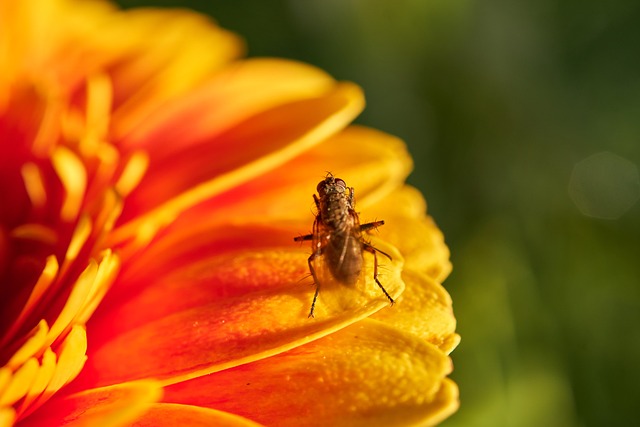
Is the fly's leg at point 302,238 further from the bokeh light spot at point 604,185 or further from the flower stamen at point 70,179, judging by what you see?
the bokeh light spot at point 604,185

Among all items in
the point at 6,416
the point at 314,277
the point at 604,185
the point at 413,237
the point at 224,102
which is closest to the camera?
the point at 6,416

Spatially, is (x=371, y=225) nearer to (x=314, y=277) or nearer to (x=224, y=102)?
(x=314, y=277)

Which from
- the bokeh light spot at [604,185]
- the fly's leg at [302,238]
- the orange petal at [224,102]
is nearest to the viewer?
the fly's leg at [302,238]

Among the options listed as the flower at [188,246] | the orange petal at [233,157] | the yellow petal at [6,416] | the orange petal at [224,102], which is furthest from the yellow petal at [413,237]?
the yellow petal at [6,416]

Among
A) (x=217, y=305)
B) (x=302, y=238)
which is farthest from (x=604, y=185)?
(x=217, y=305)

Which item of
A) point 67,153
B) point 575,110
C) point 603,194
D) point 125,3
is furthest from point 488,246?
point 125,3

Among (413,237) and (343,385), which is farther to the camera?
(413,237)

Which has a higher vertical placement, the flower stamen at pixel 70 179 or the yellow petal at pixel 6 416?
the flower stamen at pixel 70 179

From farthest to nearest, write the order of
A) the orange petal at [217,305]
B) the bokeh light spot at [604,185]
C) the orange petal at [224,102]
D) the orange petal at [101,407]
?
the bokeh light spot at [604,185] < the orange petal at [224,102] < the orange petal at [217,305] < the orange petal at [101,407]
